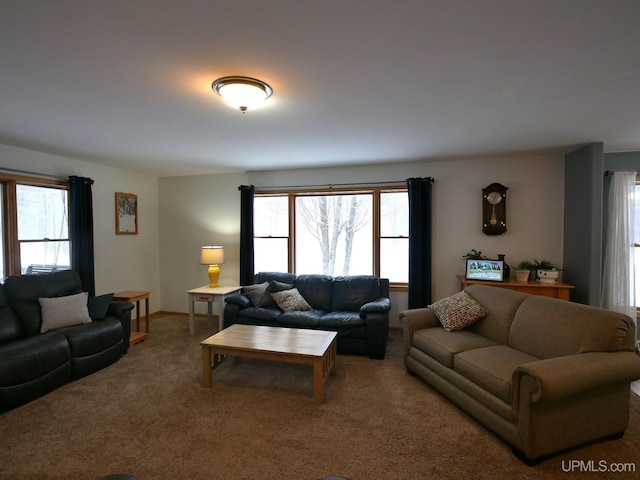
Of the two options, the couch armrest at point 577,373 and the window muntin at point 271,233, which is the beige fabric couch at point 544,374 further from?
the window muntin at point 271,233

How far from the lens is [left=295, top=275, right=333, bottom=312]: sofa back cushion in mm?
4383

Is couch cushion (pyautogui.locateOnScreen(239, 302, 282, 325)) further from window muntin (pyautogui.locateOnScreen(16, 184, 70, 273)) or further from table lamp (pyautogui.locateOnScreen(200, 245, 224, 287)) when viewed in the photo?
window muntin (pyautogui.locateOnScreen(16, 184, 70, 273))

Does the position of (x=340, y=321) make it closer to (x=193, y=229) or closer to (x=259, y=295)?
(x=259, y=295)

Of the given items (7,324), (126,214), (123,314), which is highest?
(126,214)

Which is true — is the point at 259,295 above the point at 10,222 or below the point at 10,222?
below

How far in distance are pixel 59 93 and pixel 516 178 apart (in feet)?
16.4

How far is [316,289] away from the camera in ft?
14.6

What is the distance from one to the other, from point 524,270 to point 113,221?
19.4ft

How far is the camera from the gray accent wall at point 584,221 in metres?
3.53

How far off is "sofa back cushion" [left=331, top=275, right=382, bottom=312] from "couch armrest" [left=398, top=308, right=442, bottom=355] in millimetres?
938

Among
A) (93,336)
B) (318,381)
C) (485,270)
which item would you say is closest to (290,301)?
(318,381)

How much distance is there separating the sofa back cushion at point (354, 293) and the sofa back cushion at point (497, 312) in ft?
4.43

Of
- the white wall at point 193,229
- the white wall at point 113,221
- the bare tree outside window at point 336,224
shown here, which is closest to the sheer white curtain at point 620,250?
the bare tree outside window at point 336,224

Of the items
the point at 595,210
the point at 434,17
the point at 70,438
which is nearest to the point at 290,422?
the point at 70,438
